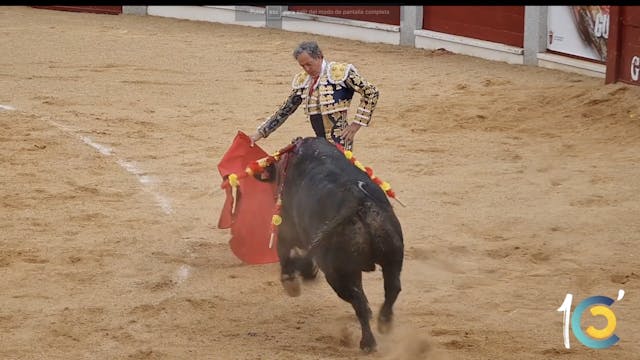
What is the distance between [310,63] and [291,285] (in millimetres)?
1161

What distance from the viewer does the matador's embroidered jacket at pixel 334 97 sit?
241 inches

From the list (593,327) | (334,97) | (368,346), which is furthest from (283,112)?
(593,327)

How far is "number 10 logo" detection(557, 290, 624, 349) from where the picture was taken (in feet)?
16.6

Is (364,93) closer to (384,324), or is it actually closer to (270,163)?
(270,163)

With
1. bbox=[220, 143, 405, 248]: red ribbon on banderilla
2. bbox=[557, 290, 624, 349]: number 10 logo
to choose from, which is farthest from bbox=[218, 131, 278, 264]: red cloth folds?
bbox=[557, 290, 624, 349]: number 10 logo

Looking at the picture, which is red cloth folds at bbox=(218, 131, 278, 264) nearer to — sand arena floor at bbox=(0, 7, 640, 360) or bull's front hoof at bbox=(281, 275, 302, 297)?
sand arena floor at bbox=(0, 7, 640, 360)

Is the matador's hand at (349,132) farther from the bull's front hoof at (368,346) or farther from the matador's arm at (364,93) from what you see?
the bull's front hoof at (368,346)

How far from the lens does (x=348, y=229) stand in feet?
15.9

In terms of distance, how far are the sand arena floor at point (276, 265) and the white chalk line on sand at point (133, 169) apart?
3cm

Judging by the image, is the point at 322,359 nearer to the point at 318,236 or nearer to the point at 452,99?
the point at 318,236

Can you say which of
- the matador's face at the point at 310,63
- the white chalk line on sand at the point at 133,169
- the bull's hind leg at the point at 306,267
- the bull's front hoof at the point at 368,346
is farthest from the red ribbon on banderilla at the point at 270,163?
the white chalk line on sand at the point at 133,169

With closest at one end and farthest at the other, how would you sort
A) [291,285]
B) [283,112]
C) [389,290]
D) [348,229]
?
[348,229]
[389,290]
[291,285]
[283,112]

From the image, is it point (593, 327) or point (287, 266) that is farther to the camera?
point (287, 266)

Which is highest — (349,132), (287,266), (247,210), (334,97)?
(334,97)
